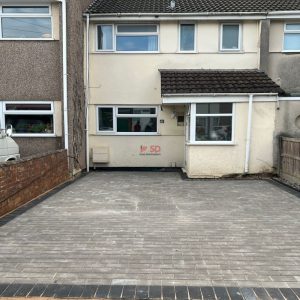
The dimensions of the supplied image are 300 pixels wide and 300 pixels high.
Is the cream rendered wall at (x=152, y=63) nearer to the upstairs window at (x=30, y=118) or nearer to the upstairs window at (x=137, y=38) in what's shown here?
the upstairs window at (x=137, y=38)

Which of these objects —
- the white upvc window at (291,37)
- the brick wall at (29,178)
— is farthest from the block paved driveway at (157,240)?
the white upvc window at (291,37)

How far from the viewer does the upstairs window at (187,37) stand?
12.5 metres

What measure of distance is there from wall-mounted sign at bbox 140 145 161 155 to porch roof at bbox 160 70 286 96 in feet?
9.09

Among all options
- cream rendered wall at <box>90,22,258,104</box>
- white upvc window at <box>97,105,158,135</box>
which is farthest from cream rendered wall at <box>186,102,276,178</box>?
cream rendered wall at <box>90,22,258,104</box>

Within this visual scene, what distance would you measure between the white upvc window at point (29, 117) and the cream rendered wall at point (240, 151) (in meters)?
4.96

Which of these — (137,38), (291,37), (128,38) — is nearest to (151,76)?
(137,38)

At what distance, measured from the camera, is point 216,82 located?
11.0 m

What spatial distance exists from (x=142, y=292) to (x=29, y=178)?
16.3ft

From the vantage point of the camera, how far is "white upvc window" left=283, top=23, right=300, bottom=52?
1245cm

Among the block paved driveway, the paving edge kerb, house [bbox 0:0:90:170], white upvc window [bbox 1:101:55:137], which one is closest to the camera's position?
the paving edge kerb

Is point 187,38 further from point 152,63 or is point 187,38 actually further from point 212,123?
point 212,123

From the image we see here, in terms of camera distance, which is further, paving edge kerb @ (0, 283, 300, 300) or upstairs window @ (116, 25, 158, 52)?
upstairs window @ (116, 25, 158, 52)

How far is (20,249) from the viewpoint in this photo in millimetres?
4562

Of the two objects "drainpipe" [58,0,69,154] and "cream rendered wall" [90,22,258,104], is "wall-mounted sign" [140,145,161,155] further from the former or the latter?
"drainpipe" [58,0,69,154]
